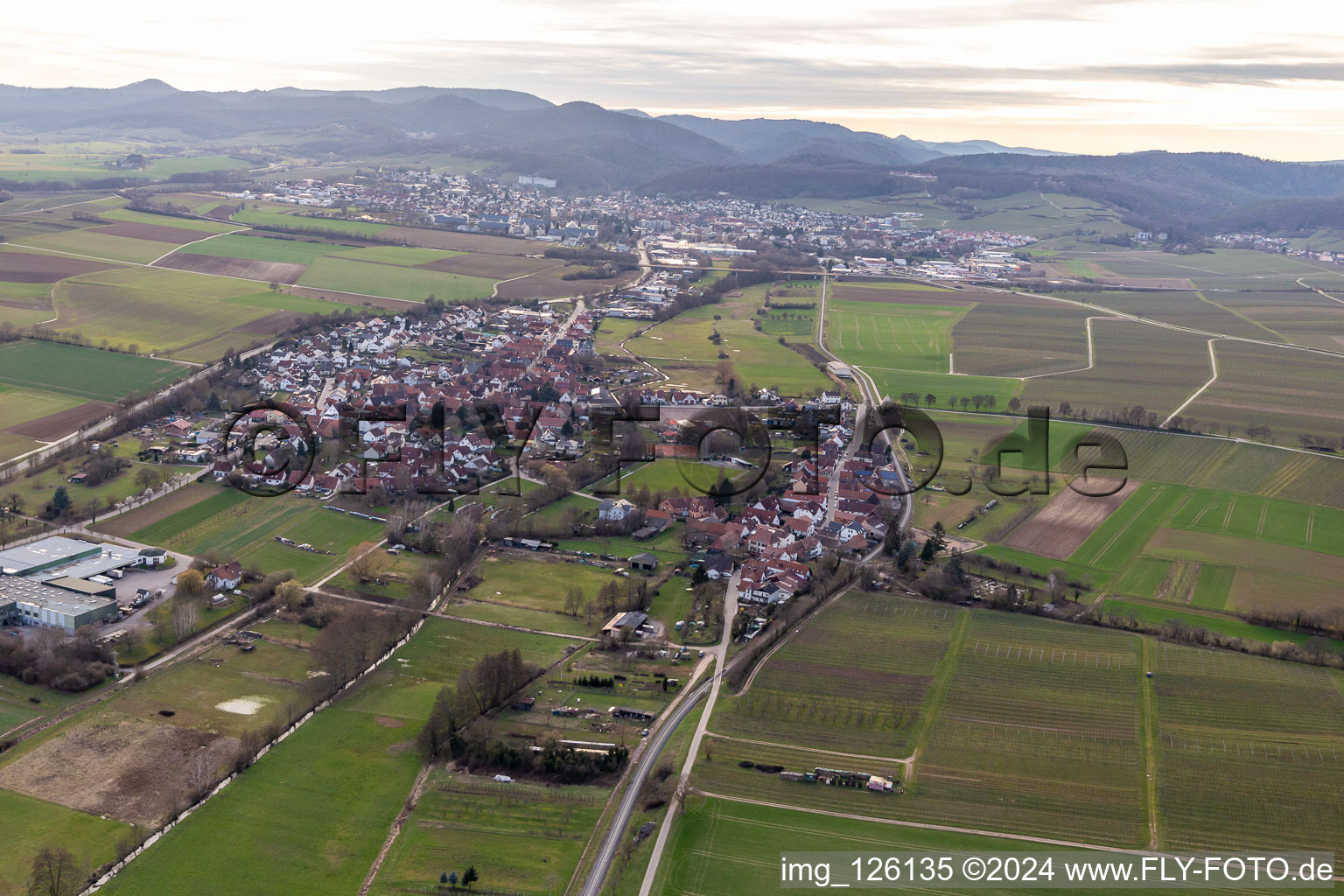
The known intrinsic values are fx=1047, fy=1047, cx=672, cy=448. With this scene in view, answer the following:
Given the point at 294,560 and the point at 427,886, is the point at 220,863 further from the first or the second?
the point at 294,560

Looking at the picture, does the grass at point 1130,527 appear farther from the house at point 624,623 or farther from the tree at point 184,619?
the tree at point 184,619

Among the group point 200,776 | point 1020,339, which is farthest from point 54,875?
point 1020,339

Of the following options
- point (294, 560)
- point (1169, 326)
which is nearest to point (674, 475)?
point (294, 560)

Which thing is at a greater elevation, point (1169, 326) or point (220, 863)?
point (1169, 326)

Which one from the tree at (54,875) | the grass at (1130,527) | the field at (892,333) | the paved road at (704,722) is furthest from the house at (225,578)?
the field at (892,333)

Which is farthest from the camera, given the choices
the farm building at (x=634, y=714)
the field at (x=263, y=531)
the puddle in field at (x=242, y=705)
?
the field at (x=263, y=531)

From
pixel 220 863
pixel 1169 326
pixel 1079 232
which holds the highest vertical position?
pixel 1079 232

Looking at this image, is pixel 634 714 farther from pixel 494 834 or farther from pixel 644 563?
pixel 644 563

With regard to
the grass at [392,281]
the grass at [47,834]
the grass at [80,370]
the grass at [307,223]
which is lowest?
the grass at [47,834]
